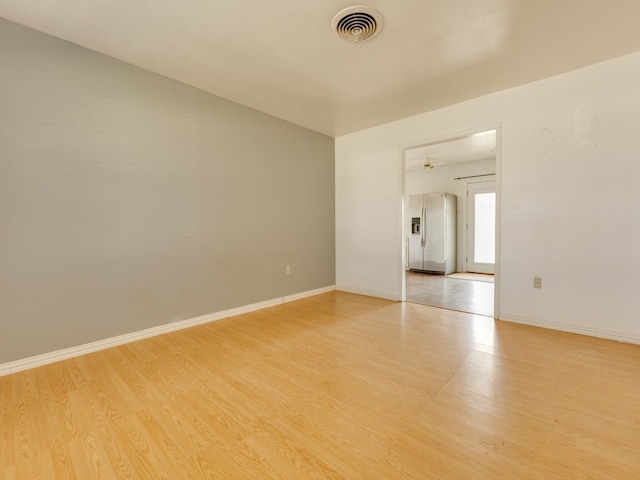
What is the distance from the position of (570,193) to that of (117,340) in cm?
468

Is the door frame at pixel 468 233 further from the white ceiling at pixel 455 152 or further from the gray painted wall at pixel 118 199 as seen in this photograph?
the gray painted wall at pixel 118 199

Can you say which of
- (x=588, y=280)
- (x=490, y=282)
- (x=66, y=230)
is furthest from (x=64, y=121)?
(x=490, y=282)

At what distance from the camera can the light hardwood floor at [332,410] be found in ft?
4.27

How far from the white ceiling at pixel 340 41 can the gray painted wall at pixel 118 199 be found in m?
0.26

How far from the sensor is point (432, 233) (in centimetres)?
675

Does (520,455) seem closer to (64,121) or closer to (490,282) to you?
(64,121)

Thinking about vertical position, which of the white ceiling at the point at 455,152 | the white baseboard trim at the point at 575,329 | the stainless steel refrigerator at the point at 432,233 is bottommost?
the white baseboard trim at the point at 575,329

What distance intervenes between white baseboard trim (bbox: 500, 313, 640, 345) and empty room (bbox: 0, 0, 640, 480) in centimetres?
2

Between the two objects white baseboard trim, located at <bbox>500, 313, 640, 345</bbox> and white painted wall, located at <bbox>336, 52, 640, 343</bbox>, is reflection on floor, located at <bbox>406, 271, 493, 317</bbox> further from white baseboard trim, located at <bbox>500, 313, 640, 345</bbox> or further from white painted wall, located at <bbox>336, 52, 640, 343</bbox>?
white painted wall, located at <bbox>336, 52, 640, 343</bbox>

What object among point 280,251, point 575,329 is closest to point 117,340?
point 280,251

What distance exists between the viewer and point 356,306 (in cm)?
393

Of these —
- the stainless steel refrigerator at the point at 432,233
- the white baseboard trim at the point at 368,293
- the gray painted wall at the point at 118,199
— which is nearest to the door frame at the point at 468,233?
the stainless steel refrigerator at the point at 432,233

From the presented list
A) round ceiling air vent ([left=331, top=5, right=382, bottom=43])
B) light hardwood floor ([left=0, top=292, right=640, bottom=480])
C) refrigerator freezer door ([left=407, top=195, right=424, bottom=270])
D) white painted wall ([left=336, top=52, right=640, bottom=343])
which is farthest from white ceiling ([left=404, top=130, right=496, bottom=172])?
light hardwood floor ([left=0, top=292, right=640, bottom=480])

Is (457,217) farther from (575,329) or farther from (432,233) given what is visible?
(575,329)
